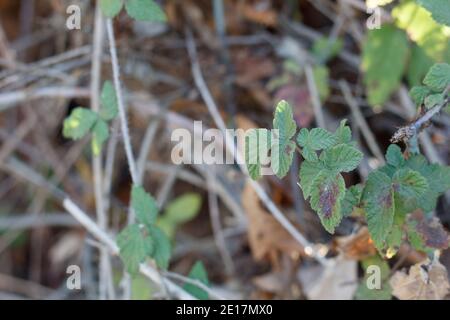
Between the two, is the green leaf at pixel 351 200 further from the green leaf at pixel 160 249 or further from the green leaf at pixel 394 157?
the green leaf at pixel 160 249

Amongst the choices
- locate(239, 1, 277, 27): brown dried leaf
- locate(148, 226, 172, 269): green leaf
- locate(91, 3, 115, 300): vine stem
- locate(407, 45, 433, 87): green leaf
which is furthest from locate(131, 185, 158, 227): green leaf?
locate(239, 1, 277, 27): brown dried leaf

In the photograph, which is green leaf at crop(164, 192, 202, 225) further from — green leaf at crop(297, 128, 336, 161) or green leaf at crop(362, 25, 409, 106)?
green leaf at crop(297, 128, 336, 161)

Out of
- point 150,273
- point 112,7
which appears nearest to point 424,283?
point 150,273

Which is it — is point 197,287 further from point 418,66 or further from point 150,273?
point 418,66

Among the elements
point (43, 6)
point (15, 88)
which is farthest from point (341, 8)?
point (43, 6)

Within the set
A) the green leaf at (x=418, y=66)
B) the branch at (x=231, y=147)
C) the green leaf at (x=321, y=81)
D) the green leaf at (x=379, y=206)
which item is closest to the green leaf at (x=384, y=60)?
the green leaf at (x=418, y=66)

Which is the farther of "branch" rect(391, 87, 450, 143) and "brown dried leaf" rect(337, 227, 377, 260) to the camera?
"brown dried leaf" rect(337, 227, 377, 260)

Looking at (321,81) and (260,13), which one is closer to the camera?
(321,81)

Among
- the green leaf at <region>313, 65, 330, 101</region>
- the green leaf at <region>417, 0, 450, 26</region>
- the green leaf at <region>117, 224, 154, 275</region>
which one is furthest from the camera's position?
the green leaf at <region>313, 65, 330, 101</region>
